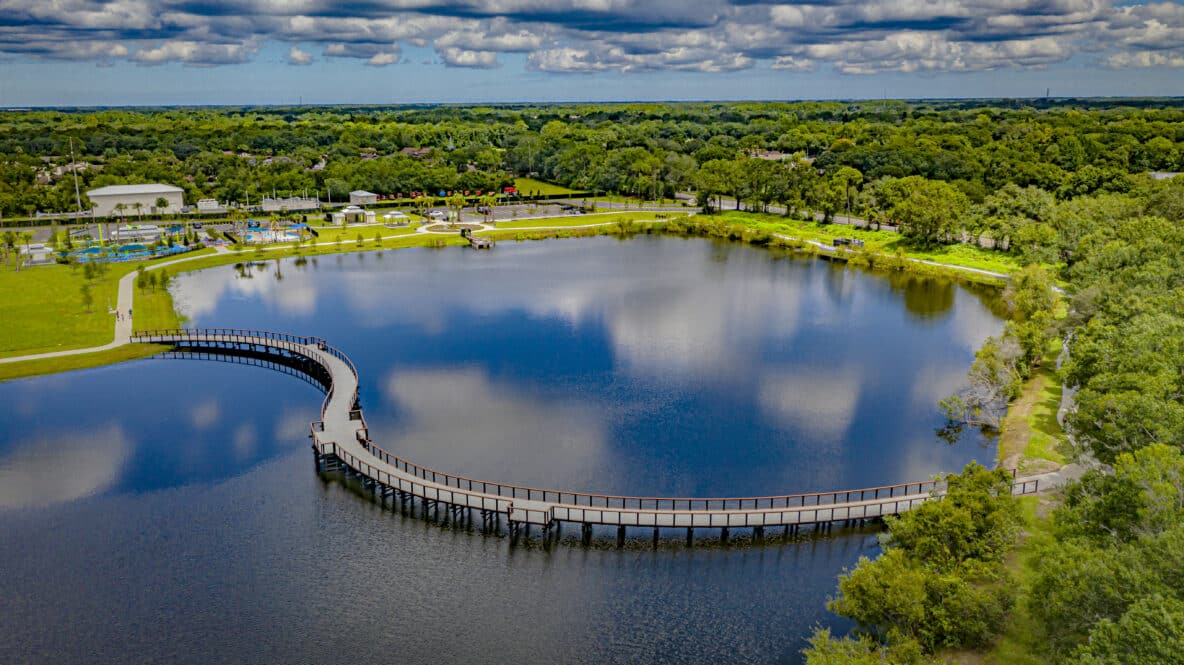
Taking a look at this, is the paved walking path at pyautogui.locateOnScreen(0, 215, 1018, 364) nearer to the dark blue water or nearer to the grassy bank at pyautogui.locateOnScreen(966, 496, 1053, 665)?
the dark blue water

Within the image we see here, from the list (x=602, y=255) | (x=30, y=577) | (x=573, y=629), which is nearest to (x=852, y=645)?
(x=573, y=629)

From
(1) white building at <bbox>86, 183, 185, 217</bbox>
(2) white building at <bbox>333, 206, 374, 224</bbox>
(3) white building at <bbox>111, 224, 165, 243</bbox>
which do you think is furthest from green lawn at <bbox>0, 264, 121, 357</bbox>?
(2) white building at <bbox>333, 206, 374, 224</bbox>

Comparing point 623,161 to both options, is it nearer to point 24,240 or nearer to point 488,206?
point 488,206

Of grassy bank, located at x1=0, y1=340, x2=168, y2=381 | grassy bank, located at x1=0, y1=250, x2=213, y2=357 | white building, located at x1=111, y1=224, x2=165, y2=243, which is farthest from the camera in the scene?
white building, located at x1=111, y1=224, x2=165, y2=243

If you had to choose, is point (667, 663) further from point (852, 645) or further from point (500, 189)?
point (500, 189)

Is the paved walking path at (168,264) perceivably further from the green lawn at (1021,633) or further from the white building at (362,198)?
the green lawn at (1021,633)

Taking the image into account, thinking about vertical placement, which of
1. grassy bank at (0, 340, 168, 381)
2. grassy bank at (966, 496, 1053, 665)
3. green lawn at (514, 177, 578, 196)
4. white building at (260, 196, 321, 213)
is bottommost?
grassy bank at (966, 496, 1053, 665)
